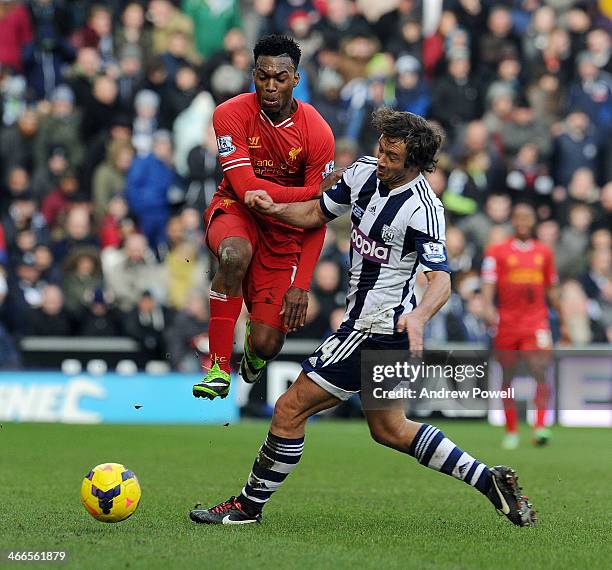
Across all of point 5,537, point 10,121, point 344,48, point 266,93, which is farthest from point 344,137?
point 5,537

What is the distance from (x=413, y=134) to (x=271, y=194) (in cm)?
123

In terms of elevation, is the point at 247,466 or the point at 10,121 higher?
the point at 10,121

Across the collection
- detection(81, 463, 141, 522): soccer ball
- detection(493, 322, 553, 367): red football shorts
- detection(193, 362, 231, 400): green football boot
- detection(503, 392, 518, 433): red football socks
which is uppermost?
detection(193, 362, 231, 400): green football boot

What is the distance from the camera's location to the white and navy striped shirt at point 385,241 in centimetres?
764

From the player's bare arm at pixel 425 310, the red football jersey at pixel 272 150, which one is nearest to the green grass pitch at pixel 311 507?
the player's bare arm at pixel 425 310

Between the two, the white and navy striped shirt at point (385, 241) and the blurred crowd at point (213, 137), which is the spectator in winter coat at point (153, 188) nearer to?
the blurred crowd at point (213, 137)

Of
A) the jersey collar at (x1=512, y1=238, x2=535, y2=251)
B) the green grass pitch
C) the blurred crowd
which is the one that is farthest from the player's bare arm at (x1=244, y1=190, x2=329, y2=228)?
the blurred crowd

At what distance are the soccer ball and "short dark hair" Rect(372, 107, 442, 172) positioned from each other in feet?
8.07

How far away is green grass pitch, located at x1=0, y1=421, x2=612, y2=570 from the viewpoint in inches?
267

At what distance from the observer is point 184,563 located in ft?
21.0

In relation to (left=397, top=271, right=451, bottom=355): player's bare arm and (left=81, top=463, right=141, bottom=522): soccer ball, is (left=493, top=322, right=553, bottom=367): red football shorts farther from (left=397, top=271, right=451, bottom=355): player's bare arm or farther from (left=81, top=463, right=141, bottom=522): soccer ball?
(left=81, top=463, right=141, bottom=522): soccer ball

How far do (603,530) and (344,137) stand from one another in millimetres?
11208

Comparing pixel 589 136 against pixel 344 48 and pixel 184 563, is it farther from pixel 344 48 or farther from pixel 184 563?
pixel 184 563

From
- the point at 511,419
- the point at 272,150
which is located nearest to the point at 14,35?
the point at 511,419
